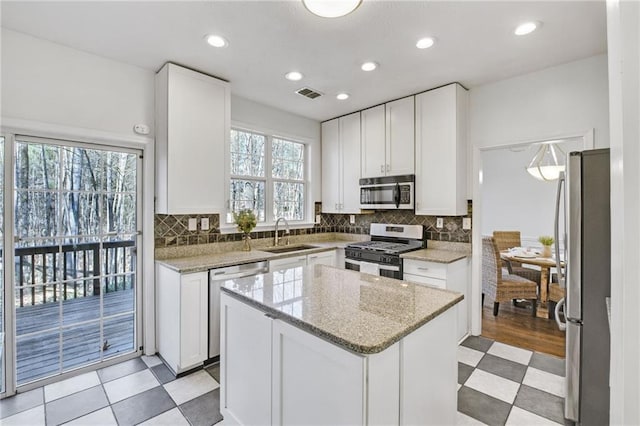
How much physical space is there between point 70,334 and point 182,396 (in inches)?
45.6

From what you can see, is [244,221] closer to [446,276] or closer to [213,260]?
[213,260]

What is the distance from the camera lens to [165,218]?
295cm

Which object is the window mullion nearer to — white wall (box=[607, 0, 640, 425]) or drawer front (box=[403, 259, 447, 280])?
drawer front (box=[403, 259, 447, 280])

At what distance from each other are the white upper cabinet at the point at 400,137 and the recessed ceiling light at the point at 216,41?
6.67 ft

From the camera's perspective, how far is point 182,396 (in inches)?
88.2

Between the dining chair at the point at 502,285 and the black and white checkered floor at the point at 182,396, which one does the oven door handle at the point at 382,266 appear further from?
the dining chair at the point at 502,285

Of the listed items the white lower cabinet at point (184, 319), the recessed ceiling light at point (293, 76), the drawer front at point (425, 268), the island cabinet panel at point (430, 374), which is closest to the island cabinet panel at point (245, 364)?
the island cabinet panel at point (430, 374)

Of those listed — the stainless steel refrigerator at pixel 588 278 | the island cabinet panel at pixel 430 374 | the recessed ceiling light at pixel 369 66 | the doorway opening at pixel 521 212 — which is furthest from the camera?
the doorway opening at pixel 521 212

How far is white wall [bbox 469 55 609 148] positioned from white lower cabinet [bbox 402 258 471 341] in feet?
4.40

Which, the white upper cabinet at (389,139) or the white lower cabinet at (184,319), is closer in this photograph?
the white lower cabinet at (184,319)

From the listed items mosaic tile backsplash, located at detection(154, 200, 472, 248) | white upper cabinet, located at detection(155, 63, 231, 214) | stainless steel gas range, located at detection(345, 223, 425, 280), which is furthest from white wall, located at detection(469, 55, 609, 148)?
white upper cabinet, located at detection(155, 63, 231, 214)

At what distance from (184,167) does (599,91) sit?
365 centimetres

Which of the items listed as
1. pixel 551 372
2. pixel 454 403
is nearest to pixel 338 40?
pixel 454 403

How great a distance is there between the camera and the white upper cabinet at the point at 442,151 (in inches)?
124
